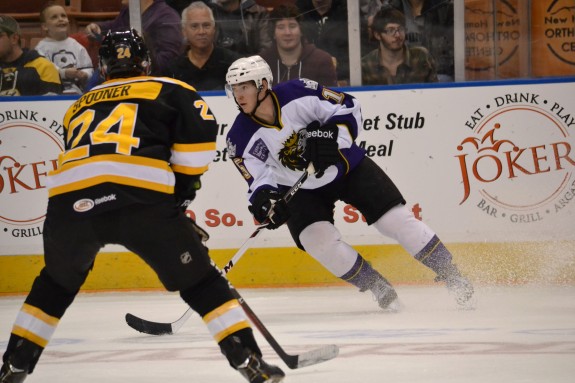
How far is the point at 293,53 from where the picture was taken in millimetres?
5965

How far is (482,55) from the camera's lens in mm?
5879

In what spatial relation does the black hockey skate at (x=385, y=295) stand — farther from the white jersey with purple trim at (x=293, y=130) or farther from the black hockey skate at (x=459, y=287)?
the white jersey with purple trim at (x=293, y=130)

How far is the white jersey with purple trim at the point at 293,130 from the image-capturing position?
4633 mm

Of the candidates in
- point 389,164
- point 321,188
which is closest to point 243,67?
point 321,188

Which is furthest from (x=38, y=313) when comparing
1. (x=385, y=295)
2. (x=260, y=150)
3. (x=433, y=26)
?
(x=433, y=26)

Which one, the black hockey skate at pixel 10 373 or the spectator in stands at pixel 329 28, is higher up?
the spectator in stands at pixel 329 28

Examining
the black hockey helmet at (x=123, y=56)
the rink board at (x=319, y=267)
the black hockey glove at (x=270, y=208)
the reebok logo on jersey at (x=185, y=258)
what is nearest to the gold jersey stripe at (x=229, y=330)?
the reebok logo on jersey at (x=185, y=258)

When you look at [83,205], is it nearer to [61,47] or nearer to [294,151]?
[294,151]

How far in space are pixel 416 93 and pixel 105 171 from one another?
328 cm

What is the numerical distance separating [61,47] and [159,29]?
57cm

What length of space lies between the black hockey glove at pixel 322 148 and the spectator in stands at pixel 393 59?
144 centimetres

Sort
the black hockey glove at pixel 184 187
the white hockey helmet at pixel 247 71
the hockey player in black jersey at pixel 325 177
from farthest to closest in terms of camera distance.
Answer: the hockey player in black jersey at pixel 325 177 → the white hockey helmet at pixel 247 71 → the black hockey glove at pixel 184 187

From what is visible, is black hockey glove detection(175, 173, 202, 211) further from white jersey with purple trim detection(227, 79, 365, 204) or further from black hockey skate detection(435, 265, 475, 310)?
black hockey skate detection(435, 265, 475, 310)

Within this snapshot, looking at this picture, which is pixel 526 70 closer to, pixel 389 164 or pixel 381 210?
pixel 389 164
